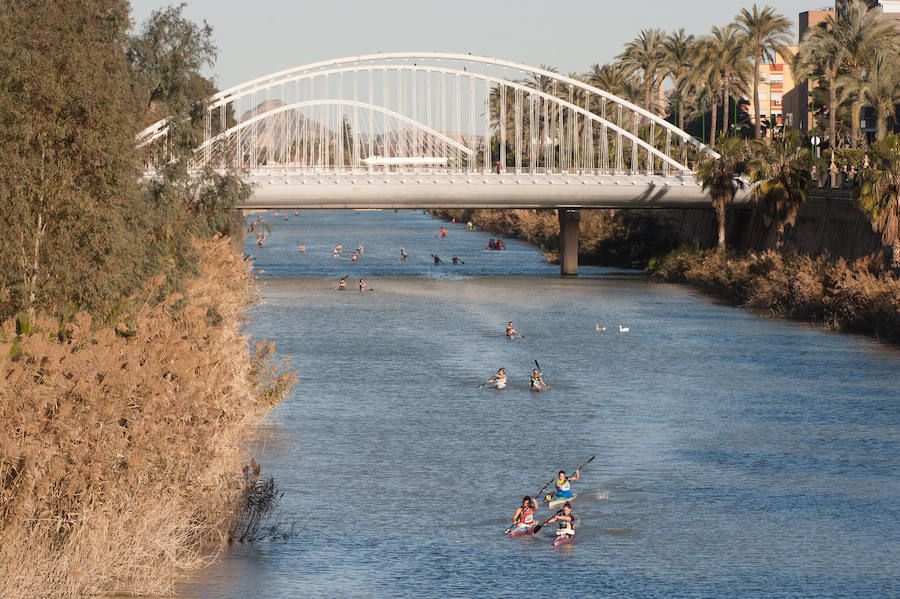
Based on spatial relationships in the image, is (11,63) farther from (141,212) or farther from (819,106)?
(819,106)

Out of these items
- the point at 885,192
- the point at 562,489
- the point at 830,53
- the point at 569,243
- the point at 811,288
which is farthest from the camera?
the point at 569,243

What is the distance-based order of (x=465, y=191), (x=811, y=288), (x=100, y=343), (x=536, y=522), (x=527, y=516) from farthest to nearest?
1. (x=465, y=191)
2. (x=811, y=288)
3. (x=536, y=522)
4. (x=527, y=516)
5. (x=100, y=343)

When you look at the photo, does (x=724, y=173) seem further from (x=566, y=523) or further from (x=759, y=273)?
(x=566, y=523)

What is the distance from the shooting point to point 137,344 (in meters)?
26.4

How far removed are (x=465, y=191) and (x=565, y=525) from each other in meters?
57.3

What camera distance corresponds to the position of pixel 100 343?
77.7 feet

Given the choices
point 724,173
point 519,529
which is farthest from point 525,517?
point 724,173

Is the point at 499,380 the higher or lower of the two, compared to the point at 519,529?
higher

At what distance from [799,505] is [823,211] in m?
47.0

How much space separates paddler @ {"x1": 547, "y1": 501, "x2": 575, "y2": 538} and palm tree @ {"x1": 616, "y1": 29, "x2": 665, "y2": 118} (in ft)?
312

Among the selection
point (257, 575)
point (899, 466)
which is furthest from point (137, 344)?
point (899, 466)

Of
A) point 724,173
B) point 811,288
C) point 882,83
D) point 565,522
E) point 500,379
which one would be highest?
point 882,83

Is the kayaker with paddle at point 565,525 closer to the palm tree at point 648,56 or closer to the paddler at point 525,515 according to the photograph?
the paddler at point 525,515

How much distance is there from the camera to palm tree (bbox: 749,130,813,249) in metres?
79.4
